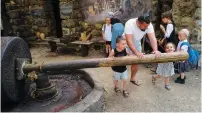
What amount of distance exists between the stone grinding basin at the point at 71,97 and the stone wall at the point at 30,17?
4.11 m

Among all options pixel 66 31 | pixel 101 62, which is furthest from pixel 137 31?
pixel 66 31

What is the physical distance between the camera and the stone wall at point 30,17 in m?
8.61

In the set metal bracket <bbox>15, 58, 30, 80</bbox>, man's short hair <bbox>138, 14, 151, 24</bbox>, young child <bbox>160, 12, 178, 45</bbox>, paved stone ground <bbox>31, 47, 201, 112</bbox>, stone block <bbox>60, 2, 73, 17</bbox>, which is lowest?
paved stone ground <bbox>31, 47, 201, 112</bbox>

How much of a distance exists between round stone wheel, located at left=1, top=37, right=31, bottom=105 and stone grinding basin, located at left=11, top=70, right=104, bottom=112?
205 mm

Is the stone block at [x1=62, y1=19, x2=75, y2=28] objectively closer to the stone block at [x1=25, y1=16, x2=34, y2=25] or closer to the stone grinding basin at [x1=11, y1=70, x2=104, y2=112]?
the stone block at [x1=25, y1=16, x2=34, y2=25]

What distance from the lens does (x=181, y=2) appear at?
19.8 feet

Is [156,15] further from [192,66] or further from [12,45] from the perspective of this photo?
[12,45]

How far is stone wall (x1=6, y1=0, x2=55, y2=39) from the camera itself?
8609 millimetres

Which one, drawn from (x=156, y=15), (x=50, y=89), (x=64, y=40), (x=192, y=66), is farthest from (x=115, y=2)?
(x=50, y=89)

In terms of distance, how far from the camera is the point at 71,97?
421cm

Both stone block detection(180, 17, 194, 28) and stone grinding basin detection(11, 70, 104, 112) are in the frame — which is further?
stone block detection(180, 17, 194, 28)

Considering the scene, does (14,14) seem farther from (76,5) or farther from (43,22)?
(76,5)

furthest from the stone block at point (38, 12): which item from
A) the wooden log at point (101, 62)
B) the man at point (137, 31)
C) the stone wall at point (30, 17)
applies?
the wooden log at point (101, 62)

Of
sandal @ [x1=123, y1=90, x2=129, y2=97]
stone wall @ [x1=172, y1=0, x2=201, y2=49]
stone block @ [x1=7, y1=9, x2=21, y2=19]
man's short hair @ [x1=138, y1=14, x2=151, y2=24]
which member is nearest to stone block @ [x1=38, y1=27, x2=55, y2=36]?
stone block @ [x1=7, y1=9, x2=21, y2=19]
